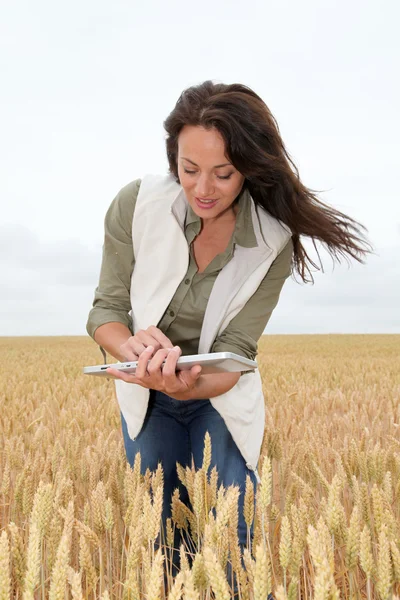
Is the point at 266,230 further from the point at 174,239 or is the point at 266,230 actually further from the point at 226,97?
the point at 226,97

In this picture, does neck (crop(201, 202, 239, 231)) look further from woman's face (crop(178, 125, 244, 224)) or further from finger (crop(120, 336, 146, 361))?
finger (crop(120, 336, 146, 361))

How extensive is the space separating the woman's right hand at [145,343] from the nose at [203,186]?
16.3 inches

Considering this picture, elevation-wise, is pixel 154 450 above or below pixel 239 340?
below

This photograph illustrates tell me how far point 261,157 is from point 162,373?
0.71 m

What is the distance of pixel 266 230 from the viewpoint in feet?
7.22

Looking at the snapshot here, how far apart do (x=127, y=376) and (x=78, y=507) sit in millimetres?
793

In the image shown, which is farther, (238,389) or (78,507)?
(78,507)

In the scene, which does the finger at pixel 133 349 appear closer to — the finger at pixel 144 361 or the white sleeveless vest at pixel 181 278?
the finger at pixel 144 361

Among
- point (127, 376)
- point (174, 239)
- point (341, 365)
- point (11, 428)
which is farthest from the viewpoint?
point (341, 365)

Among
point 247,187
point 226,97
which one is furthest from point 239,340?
point 226,97

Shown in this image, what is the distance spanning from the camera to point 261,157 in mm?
1940

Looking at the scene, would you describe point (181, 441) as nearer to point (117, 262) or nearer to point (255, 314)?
point (255, 314)

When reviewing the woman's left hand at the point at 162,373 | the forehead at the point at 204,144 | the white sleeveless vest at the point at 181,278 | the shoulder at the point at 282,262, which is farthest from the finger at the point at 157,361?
the shoulder at the point at 282,262

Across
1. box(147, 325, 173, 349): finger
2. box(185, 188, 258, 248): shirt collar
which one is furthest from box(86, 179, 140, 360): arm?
box(147, 325, 173, 349): finger
